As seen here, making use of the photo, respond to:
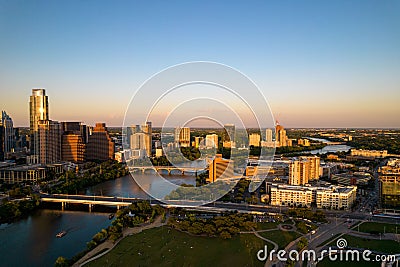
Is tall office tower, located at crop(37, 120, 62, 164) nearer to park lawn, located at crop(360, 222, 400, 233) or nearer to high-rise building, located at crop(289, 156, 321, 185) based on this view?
high-rise building, located at crop(289, 156, 321, 185)

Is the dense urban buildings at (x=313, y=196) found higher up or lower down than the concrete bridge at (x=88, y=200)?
higher up

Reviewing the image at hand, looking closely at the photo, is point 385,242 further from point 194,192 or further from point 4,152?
point 4,152

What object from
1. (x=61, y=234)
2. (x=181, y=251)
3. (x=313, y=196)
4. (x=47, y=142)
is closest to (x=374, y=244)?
(x=313, y=196)

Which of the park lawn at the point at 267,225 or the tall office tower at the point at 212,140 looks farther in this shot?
the tall office tower at the point at 212,140

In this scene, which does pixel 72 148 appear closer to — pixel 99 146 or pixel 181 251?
pixel 99 146

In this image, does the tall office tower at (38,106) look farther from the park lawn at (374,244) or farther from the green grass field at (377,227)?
the park lawn at (374,244)
